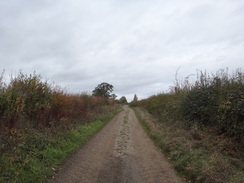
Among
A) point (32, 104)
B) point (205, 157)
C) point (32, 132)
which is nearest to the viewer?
point (205, 157)

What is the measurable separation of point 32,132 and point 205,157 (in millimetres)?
6291

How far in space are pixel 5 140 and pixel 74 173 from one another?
102 inches

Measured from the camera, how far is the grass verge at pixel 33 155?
16.1ft

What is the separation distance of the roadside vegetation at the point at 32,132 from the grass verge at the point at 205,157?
391 cm

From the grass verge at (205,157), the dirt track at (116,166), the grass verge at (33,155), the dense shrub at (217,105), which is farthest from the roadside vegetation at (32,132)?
the dense shrub at (217,105)

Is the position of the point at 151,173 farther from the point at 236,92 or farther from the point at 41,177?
the point at 236,92

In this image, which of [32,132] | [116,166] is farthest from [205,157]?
[32,132]

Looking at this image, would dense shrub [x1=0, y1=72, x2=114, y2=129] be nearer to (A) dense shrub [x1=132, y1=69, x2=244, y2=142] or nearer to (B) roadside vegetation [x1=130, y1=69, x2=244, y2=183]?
(B) roadside vegetation [x1=130, y1=69, x2=244, y2=183]

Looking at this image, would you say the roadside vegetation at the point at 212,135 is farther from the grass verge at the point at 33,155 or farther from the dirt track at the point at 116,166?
the grass verge at the point at 33,155

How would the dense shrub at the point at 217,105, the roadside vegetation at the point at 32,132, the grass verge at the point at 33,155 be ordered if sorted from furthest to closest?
the dense shrub at the point at 217,105 → the roadside vegetation at the point at 32,132 → the grass verge at the point at 33,155

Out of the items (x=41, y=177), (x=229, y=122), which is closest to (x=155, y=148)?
(x=229, y=122)

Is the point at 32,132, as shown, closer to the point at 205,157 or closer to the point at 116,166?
the point at 116,166

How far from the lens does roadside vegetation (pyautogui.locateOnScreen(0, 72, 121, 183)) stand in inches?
207

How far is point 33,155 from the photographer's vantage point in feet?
20.1
